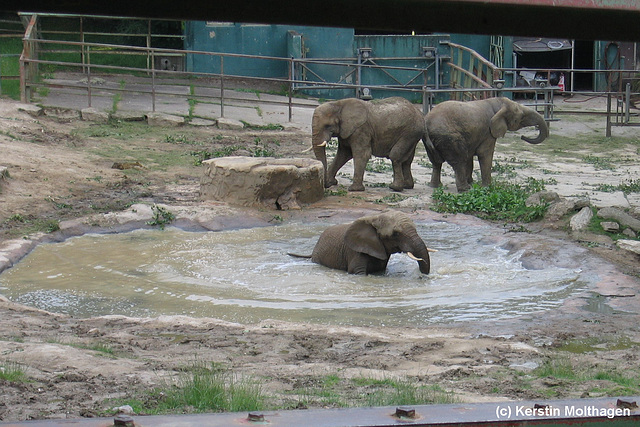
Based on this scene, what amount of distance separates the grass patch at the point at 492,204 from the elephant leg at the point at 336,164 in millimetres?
2247

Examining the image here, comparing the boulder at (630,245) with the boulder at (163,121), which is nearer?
the boulder at (630,245)

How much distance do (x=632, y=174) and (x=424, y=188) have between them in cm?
451

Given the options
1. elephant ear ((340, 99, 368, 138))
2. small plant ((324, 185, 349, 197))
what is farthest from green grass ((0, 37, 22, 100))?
small plant ((324, 185, 349, 197))

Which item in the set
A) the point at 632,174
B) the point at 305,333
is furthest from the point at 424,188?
the point at 305,333

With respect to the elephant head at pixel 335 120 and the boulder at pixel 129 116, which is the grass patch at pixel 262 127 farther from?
the elephant head at pixel 335 120

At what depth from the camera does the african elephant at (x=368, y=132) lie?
14.4 metres

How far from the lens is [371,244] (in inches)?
377

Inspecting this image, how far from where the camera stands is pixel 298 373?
5371 millimetres

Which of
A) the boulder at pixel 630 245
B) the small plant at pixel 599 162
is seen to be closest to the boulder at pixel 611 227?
the boulder at pixel 630 245

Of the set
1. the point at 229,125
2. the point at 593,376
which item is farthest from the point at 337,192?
the point at 593,376

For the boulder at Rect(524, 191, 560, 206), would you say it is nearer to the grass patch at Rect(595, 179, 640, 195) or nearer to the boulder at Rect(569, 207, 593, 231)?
the boulder at Rect(569, 207, 593, 231)

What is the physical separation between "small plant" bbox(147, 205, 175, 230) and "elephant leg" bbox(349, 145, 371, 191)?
3782 millimetres

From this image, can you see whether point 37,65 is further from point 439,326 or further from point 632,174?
point 439,326

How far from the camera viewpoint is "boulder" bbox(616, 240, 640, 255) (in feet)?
32.2
